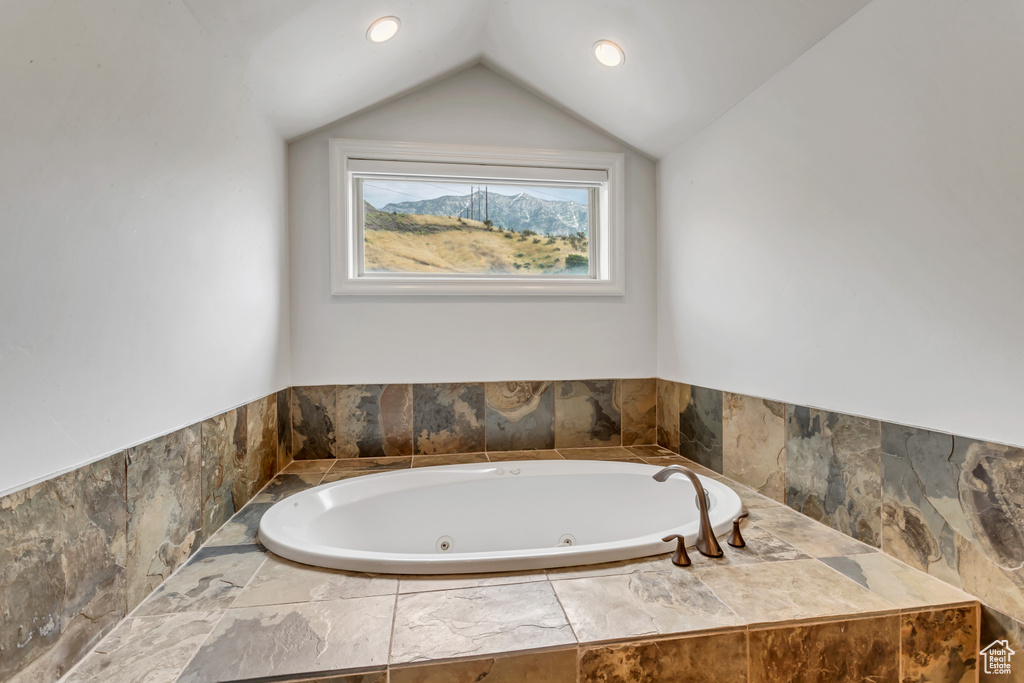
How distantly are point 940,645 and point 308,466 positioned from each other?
2.24 metres

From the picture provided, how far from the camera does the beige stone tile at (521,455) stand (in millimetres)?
2396

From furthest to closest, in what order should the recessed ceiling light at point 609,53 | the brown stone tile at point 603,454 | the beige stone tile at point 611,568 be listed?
the brown stone tile at point 603,454 < the recessed ceiling light at point 609,53 < the beige stone tile at point 611,568

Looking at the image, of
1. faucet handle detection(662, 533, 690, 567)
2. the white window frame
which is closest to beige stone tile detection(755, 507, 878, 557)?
faucet handle detection(662, 533, 690, 567)

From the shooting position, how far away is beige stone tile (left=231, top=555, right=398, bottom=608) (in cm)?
115

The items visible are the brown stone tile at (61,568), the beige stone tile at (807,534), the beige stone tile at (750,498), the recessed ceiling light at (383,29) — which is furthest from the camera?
the recessed ceiling light at (383,29)

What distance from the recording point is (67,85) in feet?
3.09

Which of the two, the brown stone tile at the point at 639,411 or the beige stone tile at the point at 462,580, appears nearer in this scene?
the beige stone tile at the point at 462,580

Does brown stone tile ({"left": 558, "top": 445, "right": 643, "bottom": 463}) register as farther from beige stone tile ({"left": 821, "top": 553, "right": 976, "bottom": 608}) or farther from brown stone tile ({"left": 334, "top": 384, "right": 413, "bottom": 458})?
beige stone tile ({"left": 821, "top": 553, "right": 976, "bottom": 608})

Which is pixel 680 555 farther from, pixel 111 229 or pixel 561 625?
pixel 111 229

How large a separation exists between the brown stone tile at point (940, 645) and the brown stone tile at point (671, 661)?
0.38 m

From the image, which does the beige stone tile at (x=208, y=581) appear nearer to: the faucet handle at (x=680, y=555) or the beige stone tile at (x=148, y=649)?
the beige stone tile at (x=148, y=649)

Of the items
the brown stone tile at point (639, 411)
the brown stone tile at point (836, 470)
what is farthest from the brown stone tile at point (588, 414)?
the brown stone tile at point (836, 470)

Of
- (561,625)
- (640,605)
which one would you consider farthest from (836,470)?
(561,625)

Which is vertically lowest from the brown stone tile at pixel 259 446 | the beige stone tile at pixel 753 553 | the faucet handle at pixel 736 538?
the beige stone tile at pixel 753 553
